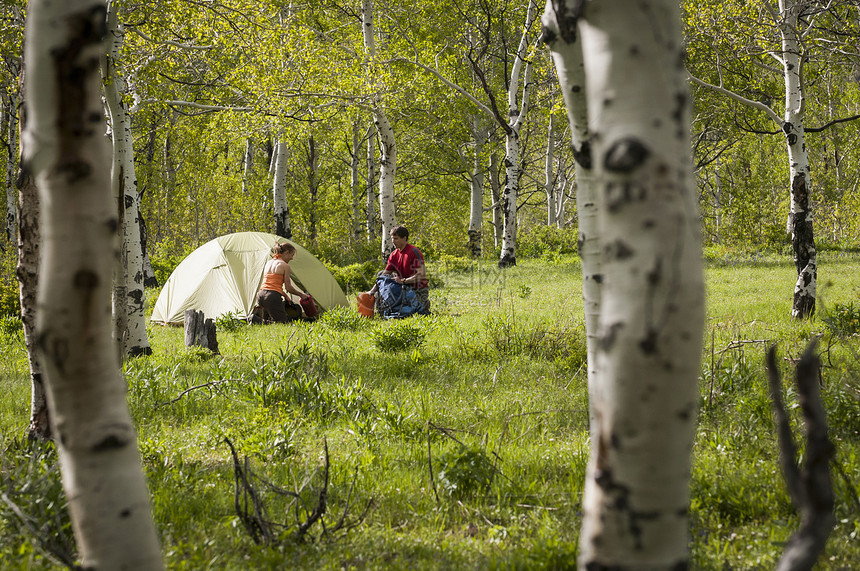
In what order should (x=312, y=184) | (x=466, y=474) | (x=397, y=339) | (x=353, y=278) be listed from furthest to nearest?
1. (x=312, y=184)
2. (x=353, y=278)
3. (x=397, y=339)
4. (x=466, y=474)

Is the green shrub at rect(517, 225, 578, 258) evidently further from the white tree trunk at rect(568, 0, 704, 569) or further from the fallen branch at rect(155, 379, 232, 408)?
the white tree trunk at rect(568, 0, 704, 569)

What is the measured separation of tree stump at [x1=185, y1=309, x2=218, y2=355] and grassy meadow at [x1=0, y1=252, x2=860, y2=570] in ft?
1.07

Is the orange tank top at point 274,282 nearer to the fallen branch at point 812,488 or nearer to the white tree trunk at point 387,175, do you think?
the white tree trunk at point 387,175

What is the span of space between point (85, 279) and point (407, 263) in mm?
9276

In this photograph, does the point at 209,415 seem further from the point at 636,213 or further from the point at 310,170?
the point at 310,170

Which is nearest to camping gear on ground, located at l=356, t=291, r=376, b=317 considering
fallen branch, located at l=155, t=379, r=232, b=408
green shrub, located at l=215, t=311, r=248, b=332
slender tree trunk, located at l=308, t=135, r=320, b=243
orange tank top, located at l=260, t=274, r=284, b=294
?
orange tank top, located at l=260, t=274, r=284, b=294

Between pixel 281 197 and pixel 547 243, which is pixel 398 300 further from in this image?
pixel 547 243

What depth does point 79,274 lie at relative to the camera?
1.59 metres

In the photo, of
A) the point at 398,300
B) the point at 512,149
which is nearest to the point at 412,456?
the point at 398,300

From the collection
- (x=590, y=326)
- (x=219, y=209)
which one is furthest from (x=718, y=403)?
(x=219, y=209)

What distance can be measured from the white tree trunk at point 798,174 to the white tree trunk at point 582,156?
7.63 meters

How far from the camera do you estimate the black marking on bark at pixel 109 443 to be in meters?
1.62

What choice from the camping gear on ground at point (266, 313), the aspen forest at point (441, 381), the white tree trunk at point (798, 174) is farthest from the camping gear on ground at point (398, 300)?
the white tree trunk at point (798, 174)

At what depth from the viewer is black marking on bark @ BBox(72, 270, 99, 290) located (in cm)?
159
